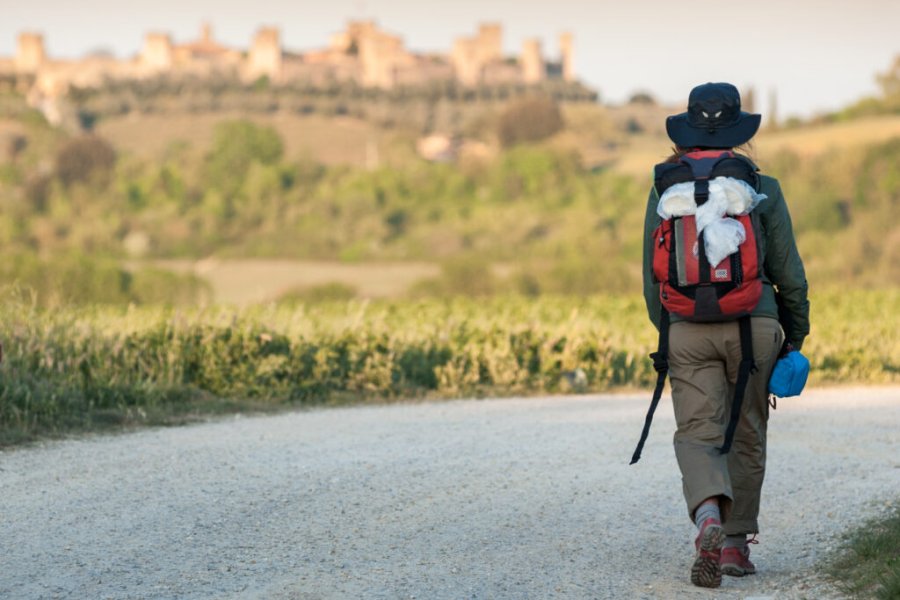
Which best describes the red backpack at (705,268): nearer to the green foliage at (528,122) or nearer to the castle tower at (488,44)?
the green foliage at (528,122)

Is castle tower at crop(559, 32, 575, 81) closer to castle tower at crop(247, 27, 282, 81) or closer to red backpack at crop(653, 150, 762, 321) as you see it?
castle tower at crop(247, 27, 282, 81)

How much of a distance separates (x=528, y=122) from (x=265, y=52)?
51.5 meters

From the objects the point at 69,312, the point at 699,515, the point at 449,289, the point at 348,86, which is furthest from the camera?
the point at 348,86

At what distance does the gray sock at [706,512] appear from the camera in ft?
21.0

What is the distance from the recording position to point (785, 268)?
259 inches

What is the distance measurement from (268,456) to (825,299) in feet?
90.1

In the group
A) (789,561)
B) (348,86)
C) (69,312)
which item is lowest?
(789,561)

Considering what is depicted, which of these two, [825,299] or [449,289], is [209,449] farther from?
[449,289]

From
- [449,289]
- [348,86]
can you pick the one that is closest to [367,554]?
[449,289]

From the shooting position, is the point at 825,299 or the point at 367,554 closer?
the point at 367,554

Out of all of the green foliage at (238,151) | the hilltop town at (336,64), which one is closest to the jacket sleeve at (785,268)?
the green foliage at (238,151)

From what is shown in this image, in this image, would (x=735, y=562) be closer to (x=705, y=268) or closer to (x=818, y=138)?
(x=705, y=268)

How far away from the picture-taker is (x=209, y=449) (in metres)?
10.7

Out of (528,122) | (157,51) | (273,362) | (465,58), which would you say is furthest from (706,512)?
(157,51)
